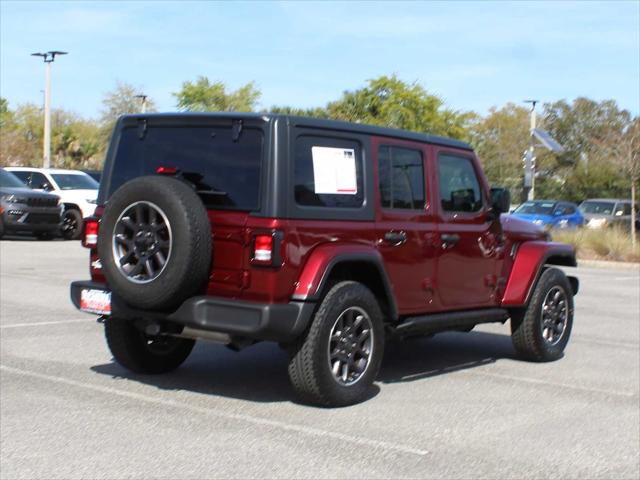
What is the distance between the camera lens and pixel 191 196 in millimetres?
6621

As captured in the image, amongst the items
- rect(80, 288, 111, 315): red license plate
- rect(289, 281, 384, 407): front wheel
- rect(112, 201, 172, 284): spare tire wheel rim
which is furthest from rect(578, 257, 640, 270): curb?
rect(112, 201, 172, 284): spare tire wheel rim

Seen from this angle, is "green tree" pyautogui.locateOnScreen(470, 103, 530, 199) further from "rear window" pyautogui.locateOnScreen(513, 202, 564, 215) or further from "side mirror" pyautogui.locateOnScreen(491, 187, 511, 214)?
"side mirror" pyautogui.locateOnScreen(491, 187, 511, 214)

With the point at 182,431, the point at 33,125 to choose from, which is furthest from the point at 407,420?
the point at 33,125

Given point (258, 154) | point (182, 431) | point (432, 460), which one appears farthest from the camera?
point (258, 154)

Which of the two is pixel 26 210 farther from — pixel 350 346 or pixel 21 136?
pixel 21 136

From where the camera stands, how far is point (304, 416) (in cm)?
680

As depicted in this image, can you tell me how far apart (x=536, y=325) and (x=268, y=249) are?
3.42 metres

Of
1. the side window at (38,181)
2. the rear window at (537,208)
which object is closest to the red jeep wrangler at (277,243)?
the side window at (38,181)

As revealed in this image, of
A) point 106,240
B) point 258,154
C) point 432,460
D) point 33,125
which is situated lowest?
point 432,460

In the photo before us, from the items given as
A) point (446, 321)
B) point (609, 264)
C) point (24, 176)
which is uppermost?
point (24, 176)

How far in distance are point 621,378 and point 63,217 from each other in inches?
745

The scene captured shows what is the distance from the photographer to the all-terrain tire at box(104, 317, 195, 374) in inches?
306

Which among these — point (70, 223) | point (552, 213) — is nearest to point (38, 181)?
point (70, 223)

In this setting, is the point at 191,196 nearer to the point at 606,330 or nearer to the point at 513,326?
the point at 513,326
